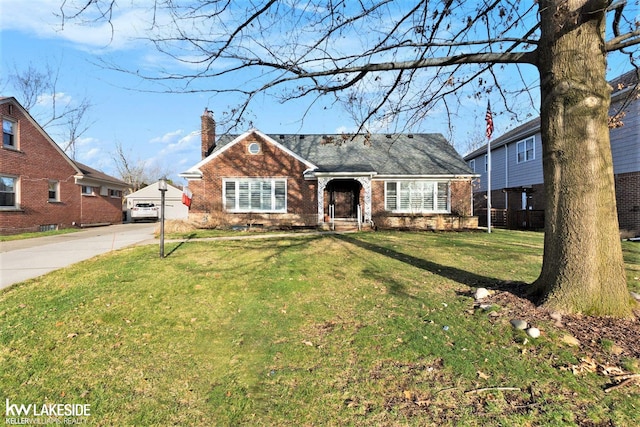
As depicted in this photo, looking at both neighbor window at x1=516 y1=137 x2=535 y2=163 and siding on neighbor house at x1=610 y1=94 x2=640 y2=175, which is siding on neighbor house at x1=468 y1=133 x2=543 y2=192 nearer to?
Result: neighbor window at x1=516 y1=137 x2=535 y2=163

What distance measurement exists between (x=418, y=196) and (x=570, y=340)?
15.9 meters

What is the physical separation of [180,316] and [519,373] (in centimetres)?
438

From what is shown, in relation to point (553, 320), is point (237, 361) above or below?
below

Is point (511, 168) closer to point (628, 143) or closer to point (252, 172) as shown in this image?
point (628, 143)

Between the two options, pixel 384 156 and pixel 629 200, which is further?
pixel 384 156

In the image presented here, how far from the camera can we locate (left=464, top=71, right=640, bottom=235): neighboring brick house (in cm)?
1441

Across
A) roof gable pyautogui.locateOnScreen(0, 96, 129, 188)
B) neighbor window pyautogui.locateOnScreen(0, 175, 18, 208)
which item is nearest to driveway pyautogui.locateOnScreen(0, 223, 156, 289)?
neighbor window pyautogui.locateOnScreen(0, 175, 18, 208)

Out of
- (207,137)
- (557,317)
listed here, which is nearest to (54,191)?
(207,137)

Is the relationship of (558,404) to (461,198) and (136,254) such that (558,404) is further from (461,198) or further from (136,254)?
(461,198)

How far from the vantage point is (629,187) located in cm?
1461

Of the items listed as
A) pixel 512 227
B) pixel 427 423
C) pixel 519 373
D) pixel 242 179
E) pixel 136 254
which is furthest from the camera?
pixel 512 227

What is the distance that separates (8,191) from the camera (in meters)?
16.3

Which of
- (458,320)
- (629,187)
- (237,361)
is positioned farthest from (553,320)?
(629,187)

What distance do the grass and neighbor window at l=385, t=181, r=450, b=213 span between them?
487 inches
